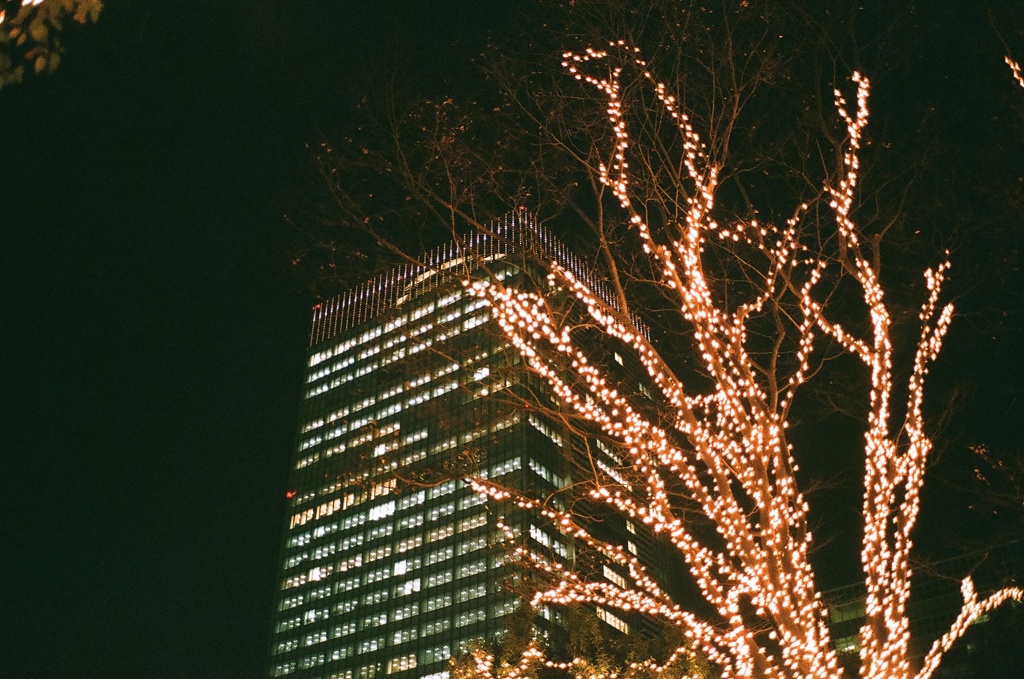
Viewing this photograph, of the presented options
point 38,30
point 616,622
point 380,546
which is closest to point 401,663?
point 380,546

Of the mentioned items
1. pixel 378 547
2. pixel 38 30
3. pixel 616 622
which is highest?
pixel 378 547

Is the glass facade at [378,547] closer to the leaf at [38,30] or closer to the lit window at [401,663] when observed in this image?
the lit window at [401,663]

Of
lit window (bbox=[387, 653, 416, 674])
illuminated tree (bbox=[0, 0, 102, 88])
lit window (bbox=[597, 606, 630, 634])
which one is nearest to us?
illuminated tree (bbox=[0, 0, 102, 88])

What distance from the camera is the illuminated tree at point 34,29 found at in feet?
12.9

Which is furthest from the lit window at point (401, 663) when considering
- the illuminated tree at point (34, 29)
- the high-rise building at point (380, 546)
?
the illuminated tree at point (34, 29)

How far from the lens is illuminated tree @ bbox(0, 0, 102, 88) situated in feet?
12.9

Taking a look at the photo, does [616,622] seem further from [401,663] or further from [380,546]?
[380,546]

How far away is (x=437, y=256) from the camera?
30.0 feet

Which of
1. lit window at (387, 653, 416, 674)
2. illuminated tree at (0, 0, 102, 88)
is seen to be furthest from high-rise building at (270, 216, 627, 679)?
illuminated tree at (0, 0, 102, 88)

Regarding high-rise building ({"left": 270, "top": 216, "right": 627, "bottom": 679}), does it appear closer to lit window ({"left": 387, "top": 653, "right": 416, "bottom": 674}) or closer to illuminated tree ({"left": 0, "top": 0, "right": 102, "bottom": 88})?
lit window ({"left": 387, "top": 653, "right": 416, "bottom": 674})

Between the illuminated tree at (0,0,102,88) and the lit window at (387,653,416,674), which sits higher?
the lit window at (387,653,416,674)

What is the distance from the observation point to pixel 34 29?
13.0 ft

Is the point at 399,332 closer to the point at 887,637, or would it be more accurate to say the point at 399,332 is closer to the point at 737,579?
the point at 737,579

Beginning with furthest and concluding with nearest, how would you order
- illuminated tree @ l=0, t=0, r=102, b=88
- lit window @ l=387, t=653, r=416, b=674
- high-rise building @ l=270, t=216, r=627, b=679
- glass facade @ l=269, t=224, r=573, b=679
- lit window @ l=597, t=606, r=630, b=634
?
lit window @ l=387, t=653, r=416, b=674 < lit window @ l=597, t=606, r=630, b=634 < glass facade @ l=269, t=224, r=573, b=679 < high-rise building @ l=270, t=216, r=627, b=679 < illuminated tree @ l=0, t=0, r=102, b=88
